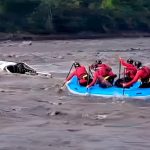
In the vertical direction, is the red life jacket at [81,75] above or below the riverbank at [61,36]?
above

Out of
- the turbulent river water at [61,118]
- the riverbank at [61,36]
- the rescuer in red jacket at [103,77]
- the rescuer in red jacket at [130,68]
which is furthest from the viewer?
the riverbank at [61,36]

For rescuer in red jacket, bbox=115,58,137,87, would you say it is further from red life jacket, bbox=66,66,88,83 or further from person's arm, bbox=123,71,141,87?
red life jacket, bbox=66,66,88,83

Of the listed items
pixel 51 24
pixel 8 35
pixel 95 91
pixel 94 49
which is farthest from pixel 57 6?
pixel 95 91

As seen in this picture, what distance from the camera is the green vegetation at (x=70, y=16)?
65500 mm

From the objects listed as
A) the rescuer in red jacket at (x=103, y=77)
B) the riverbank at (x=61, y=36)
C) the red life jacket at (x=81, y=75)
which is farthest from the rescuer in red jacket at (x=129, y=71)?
the riverbank at (x=61, y=36)

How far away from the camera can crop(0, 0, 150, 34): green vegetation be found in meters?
65.5

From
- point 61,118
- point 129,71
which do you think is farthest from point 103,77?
point 61,118

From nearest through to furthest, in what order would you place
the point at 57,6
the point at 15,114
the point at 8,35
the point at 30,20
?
the point at 15,114 → the point at 8,35 → the point at 30,20 → the point at 57,6

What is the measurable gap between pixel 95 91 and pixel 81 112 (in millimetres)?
2948

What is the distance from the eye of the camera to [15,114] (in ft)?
58.1

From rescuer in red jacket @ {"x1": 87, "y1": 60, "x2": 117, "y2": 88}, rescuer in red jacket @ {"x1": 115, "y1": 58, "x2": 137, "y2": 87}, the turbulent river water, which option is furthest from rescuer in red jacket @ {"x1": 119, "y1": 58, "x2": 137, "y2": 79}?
the turbulent river water

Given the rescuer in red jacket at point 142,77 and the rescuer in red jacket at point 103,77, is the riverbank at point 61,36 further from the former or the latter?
the rescuer in red jacket at point 142,77

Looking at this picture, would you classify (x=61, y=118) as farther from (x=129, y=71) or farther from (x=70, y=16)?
(x=70, y=16)

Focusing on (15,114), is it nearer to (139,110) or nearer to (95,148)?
(139,110)
